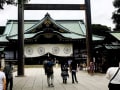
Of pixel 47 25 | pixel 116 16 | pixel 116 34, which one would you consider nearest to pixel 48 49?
pixel 47 25

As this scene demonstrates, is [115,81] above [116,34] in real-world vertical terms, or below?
below

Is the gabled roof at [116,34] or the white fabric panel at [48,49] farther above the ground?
the gabled roof at [116,34]

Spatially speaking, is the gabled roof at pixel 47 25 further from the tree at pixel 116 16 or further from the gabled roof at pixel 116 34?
the gabled roof at pixel 116 34

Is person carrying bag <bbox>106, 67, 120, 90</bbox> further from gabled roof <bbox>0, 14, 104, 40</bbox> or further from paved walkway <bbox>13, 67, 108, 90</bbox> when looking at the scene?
gabled roof <bbox>0, 14, 104, 40</bbox>

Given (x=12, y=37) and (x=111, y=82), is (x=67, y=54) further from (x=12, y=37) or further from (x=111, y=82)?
(x=111, y=82)

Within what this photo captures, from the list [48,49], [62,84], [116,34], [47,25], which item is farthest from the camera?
[47,25]

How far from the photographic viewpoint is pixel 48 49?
1962 inches

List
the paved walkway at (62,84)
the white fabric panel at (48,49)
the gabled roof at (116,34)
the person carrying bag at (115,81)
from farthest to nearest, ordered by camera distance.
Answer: the white fabric panel at (48,49)
the gabled roof at (116,34)
the paved walkway at (62,84)
the person carrying bag at (115,81)

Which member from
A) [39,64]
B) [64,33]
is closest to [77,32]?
[64,33]

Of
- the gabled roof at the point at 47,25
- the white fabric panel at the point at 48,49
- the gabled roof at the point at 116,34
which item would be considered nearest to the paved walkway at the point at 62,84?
the gabled roof at the point at 116,34

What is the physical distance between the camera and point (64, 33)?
51219 millimetres

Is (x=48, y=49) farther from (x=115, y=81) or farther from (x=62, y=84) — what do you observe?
(x=115, y=81)

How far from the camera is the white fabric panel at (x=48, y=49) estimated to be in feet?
164

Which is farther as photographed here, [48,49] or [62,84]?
[48,49]
